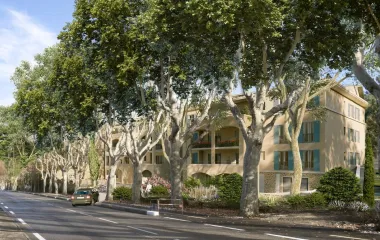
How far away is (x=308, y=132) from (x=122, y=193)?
1710 cm

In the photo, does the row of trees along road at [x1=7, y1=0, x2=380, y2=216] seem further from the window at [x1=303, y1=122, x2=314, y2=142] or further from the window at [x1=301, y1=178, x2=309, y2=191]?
the window at [x1=301, y1=178, x2=309, y2=191]

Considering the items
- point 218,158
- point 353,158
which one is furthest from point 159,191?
point 353,158

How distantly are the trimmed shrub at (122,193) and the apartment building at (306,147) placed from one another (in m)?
7.19

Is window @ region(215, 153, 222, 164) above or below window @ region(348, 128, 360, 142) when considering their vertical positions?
below

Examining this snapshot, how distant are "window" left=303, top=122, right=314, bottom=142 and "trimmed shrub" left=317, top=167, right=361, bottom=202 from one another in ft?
51.3

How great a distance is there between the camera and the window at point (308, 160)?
127ft

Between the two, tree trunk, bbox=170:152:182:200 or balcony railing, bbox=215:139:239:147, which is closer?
tree trunk, bbox=170:152:182:200

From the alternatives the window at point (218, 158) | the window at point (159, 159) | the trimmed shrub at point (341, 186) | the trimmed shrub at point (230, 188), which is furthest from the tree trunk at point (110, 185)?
the window at point (159, 159)

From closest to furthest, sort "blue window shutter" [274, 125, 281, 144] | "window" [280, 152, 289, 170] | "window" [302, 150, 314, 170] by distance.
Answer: "window" [302, 150, 314, 170] < "window" [280, 152, 289, 170] < "blue window shutter" [274, 125, 281, 144]

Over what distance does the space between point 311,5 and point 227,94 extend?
6.74 metres

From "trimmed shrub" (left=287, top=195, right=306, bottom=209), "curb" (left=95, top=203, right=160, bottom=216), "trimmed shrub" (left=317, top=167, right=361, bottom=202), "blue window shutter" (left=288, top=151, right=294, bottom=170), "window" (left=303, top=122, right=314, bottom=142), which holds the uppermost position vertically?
"window" (left=303, top=122, right=314, bottom=142)

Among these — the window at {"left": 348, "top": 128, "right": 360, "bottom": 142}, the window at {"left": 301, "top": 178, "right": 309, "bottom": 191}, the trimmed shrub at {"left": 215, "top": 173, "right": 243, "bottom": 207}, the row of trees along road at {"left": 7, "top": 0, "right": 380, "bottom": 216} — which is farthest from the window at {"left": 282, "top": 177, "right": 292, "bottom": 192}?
the trimmed shrub at {"left": 215, "top": 173, "right": 243, "bottom": 207}

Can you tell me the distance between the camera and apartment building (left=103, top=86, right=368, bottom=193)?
38500 mm

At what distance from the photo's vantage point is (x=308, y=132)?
129 ft
